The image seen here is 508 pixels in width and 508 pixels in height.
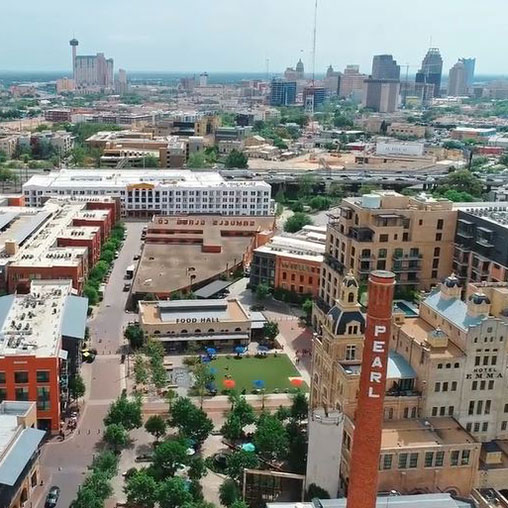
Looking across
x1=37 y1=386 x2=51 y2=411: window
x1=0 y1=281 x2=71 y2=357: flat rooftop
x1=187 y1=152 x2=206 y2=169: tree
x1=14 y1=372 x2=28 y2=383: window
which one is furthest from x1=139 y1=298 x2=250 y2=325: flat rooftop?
x1=187 y1=152 x2=206 y2=169: tree

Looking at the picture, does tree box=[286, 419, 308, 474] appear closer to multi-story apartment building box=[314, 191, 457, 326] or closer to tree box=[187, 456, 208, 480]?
tree box=[187, 456, 208, 480]

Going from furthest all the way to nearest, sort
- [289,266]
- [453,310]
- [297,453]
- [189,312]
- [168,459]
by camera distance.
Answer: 1. [289,266]
2. [189,312]
3. [453,310]
4. [297,453]
5. [168,459]

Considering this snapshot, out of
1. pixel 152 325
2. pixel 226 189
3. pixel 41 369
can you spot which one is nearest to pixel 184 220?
pixel 226 189

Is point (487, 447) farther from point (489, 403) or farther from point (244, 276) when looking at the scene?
point (244, 276)

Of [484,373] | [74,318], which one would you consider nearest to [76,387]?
[74,318]

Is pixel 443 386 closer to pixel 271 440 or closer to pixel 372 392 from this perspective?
pixel 271 440

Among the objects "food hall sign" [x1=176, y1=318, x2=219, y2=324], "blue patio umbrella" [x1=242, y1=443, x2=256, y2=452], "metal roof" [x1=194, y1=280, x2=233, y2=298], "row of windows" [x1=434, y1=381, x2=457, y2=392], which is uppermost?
"row of windows" [x1=434, y1=381, x2=457, y2=392]

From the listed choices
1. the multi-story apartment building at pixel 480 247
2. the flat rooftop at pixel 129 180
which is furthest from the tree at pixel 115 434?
the flat rooftop at pixel 129 180
